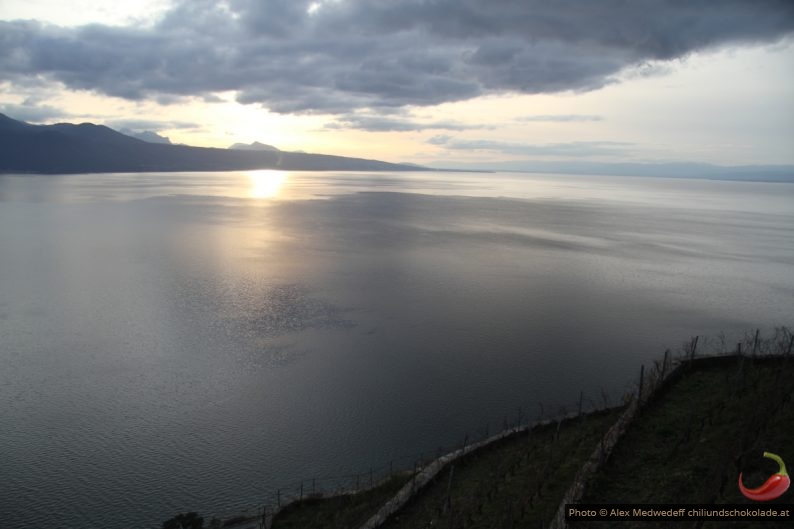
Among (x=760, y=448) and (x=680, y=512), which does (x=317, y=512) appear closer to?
(x=680, y=512)

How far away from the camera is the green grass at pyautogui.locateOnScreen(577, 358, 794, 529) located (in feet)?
46.7

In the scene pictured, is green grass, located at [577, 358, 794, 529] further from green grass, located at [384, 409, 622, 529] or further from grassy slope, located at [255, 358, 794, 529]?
green grass, located at [384, 409, 622, 529]

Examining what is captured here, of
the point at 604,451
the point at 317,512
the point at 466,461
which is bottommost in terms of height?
the point at 317,512

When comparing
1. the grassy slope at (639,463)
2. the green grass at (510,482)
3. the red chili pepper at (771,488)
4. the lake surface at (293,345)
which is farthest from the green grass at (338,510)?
the red chili pepper at (771,488)

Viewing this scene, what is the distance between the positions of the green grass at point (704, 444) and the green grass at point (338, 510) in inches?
328

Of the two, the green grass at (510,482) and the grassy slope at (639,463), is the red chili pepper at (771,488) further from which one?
the green grass at (510,482)

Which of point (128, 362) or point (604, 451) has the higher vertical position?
point (604, 451)

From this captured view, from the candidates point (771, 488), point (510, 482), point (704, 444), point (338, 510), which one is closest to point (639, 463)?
point (704, 444)

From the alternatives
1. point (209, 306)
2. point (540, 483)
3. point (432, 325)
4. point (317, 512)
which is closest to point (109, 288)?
point (209, 306)

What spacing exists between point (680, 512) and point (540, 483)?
4599 millimetres

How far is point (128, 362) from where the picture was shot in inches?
1315

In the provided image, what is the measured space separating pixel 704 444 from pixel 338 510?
44.8 ft

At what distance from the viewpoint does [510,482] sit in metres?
18.1

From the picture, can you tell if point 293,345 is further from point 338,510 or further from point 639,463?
point 639,463
